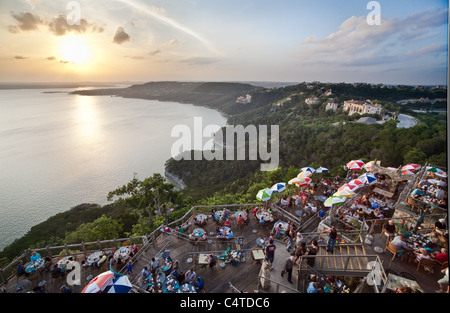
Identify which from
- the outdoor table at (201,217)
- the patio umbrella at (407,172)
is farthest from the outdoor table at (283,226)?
the patio umbrella at (407,172)

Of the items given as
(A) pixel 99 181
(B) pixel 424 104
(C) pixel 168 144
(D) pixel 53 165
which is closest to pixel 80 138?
(D) pixel 53 165

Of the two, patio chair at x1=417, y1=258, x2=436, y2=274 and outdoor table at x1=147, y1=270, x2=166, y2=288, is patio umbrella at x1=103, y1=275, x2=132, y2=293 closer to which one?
outdoor table at x1=147, y1=270, x2=166, y2=288

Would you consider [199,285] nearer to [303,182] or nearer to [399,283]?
[399,283]

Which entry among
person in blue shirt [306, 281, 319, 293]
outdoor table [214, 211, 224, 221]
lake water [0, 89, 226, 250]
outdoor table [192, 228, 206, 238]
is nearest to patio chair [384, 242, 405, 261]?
person in blue shirt [306, 281, 319, 293]

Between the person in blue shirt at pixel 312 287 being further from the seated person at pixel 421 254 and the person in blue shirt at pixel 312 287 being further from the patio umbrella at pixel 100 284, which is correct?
the patio umbrella at pixel 100 284

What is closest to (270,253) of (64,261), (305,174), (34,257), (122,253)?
(122,253)
